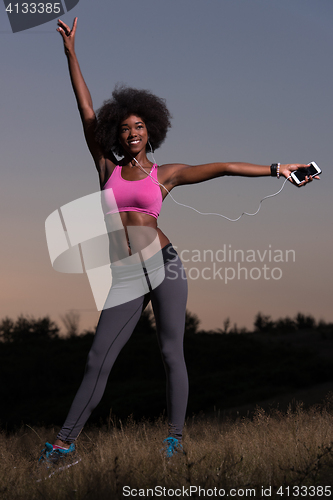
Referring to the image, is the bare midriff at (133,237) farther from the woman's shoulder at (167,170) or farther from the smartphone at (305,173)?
the smartphone at (305,173)

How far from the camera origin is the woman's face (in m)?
4.07

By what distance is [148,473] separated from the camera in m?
3.26

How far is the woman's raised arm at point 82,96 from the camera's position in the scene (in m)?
4.17

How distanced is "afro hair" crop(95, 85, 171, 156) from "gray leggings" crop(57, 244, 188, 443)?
106 cm

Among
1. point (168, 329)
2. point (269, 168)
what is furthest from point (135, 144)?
point (168, 329)

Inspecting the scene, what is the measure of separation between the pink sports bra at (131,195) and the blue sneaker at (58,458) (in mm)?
1832

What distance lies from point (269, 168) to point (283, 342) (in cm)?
1699

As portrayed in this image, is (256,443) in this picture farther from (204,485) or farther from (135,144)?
(135,144)

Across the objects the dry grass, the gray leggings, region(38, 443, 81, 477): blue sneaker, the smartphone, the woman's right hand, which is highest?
the woman's right hand

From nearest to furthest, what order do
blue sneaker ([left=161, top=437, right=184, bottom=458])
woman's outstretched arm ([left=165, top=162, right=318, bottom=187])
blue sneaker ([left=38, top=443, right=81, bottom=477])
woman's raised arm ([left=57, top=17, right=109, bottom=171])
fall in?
1. blue sneaker ([left=38, top=443, right=81, bottom=477])
2. blue sneaker ([left=161, top=437, right=184, bottom=458])
3. woman's outstretched arm ([left=165, top=162, right=318, bottom=187])
4. woman's raised arm ([left=57, top=17, right=109, bottom=171])

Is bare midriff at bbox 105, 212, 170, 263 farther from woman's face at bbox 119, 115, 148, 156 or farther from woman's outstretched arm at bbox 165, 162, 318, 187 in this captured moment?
woman's face at bbox 119, 115, 148, 156

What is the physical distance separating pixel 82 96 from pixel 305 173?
1980mm

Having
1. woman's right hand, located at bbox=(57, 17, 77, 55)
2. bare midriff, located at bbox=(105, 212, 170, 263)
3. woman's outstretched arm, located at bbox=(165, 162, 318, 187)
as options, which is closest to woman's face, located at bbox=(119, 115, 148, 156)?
woman's outstretched arm, located at bbox=(165, 162, 318, 187)

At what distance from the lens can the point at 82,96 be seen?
417cm
